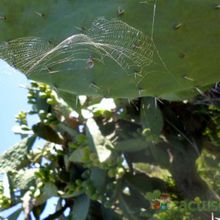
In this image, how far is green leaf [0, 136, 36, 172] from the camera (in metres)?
1.92

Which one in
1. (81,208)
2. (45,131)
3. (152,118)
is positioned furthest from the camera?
(45,131)

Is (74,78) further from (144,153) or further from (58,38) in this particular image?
(144,153)

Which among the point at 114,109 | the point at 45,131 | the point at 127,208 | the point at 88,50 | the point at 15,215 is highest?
the point at 88,50

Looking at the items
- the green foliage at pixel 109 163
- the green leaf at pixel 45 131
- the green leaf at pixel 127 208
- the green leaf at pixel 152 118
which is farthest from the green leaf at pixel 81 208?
the green leaf at pixel 152 118

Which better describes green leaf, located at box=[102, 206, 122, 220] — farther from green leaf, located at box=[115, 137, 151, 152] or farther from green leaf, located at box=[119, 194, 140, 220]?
green leaf, located at box=[115, 137, 151, 152]

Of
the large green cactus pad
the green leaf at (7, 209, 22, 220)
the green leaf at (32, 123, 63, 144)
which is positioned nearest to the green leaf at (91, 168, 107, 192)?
the green leaf at (32, 123, 63, 144)

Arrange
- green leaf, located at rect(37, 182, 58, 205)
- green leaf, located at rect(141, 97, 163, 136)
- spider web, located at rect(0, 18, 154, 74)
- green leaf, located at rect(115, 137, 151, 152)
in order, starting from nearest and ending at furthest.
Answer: spider web, located at rect(0, 18, 154, 74), green leaf, located at rect(141, 97, 163, 136), green leaf, located at rect(115, 137, 151, 152), green leaf, located at rect(37, 182, 58, 205)

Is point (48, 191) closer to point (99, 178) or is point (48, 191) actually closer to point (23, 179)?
point (23, 179)

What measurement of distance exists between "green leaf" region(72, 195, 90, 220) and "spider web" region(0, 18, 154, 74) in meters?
0.76

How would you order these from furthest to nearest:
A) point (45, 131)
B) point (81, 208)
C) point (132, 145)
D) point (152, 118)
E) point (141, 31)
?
point (45, 131) → point (81, 208) → point (132, 145) → point (152, 118) → point (141, 31)

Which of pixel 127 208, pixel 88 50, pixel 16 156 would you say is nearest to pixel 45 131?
pixel 16 156

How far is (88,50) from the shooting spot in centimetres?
102

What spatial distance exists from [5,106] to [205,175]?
663 mm

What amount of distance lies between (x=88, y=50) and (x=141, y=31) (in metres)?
0.11
